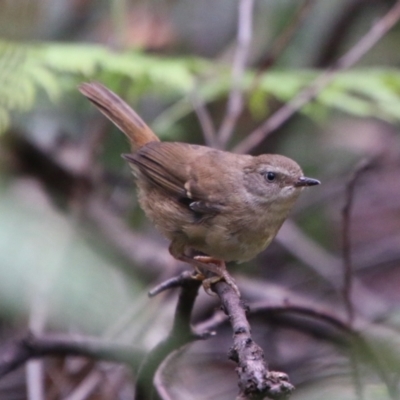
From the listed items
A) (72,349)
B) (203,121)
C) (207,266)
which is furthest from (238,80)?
(72,349)

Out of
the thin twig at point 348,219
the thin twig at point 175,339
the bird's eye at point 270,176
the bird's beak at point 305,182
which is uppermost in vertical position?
the bird's eye at point 270,176

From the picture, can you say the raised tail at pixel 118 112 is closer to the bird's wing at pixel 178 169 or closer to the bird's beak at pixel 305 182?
the bird's wing at pixel 178 169

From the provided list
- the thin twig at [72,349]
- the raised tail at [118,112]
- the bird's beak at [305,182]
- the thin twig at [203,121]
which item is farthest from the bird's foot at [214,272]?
the thin twig at [203,121]

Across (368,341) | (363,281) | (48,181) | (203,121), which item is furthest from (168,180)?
(363,281)

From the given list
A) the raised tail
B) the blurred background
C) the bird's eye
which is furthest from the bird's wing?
the blurred background

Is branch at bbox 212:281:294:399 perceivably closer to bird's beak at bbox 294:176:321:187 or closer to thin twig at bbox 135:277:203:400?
thin twig at bbox 135:277:203:400

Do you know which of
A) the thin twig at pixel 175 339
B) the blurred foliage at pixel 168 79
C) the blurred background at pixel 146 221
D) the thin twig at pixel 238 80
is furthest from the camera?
the thin twig at pixel 238 80

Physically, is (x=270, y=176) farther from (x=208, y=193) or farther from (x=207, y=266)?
(x=207, y=266)
